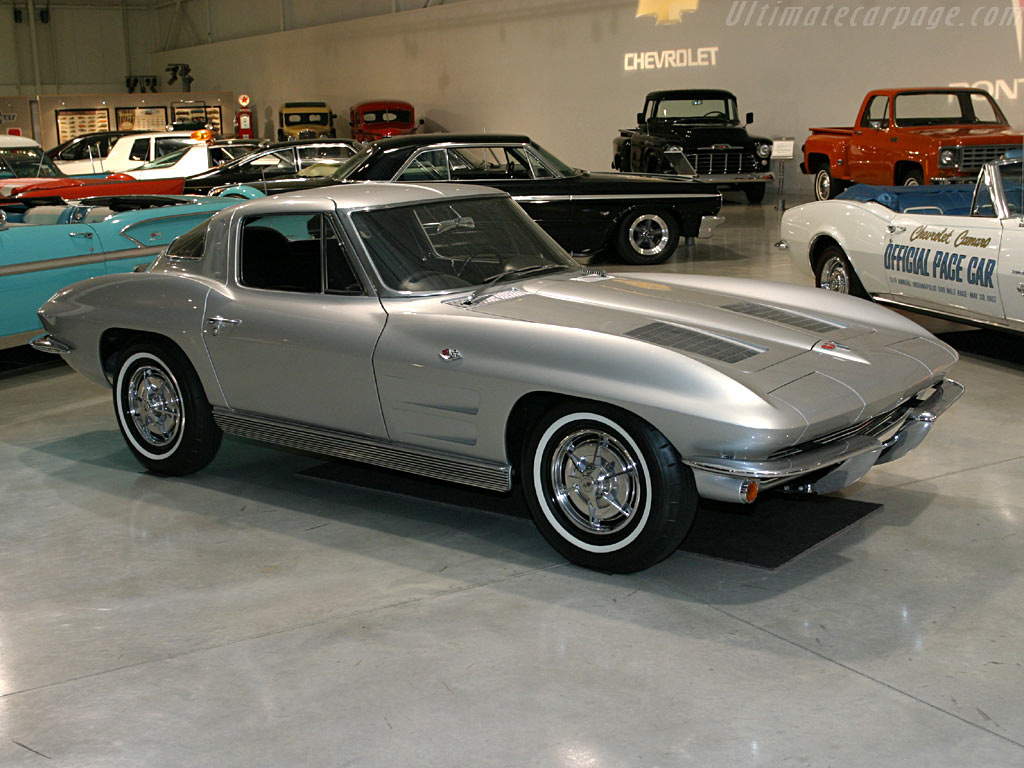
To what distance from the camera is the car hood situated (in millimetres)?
3781

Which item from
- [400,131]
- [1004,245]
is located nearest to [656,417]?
[1004,245]

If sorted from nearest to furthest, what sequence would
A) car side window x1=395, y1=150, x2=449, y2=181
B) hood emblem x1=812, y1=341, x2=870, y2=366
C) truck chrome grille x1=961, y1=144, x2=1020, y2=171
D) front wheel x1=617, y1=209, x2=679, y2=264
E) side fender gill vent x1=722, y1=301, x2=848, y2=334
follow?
hood emblem x1=812, y1=341, x2=870, y2=366
side fender gill vent x1=722, y1=301, x2=848, y2=334
car side window x1=395, y1=150, x2=449, y2=181
front wheel x1=617, y1=209, x2=679, y2=264
truck chrome grille x1=961, y1=144, x2=1020, y2=171

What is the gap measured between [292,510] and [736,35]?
706 inches

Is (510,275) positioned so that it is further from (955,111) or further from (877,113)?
(955,111)

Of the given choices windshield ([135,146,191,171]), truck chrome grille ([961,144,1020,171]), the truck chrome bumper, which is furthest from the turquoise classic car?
the truck chrome bumper

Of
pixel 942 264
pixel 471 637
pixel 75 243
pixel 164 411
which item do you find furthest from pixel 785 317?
pixel 75 243

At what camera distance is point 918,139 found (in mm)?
14148

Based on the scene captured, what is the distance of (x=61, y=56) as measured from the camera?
35312 millimetres

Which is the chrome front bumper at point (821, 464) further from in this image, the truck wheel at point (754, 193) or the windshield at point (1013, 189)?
the truck wheel at point (754, 193)

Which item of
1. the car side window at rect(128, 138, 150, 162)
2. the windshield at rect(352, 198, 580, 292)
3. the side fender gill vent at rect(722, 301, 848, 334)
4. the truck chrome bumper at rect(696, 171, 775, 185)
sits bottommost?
the side fender gill vent at rect(722, 301, 848, 334)

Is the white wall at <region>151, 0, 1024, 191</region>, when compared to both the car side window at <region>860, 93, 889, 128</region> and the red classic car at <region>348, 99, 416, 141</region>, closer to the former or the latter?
the red classic car at <region>348, 99, 416, 141</region>

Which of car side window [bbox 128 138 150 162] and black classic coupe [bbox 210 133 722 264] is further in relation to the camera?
car side window [bbox 128 138 150 162]

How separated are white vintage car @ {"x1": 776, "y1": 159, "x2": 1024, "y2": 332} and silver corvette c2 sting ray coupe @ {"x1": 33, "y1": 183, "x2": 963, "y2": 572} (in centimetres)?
218

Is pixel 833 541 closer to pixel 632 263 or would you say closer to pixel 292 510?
pixel 292 510
